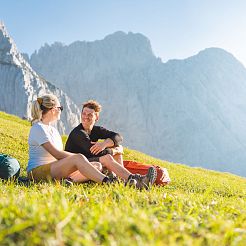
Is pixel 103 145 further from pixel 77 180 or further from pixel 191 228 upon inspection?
pixel 191 228

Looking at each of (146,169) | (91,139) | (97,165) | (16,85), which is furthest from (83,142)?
(16,85)

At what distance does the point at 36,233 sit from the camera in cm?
293

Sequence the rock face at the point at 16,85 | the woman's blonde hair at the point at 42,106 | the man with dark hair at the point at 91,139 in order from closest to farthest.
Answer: the woman's blonde hair at the point at 42,106, the man with dark hair at the point at 91,139, the rock face at the point at 16,85

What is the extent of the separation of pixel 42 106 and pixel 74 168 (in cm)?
239

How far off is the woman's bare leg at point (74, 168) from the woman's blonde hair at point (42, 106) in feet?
5.61

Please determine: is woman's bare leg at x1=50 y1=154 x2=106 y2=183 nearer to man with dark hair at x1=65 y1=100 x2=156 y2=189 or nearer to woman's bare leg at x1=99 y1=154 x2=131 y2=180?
woman's bare leg at x1=99 y1=154 x2=131 y2=180

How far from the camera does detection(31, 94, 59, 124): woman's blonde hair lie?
1063 centimetres

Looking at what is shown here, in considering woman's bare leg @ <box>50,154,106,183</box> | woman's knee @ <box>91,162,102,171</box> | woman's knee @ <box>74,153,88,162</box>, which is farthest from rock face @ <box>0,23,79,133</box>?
woman's knee @ <box>74,153,88,162</box>

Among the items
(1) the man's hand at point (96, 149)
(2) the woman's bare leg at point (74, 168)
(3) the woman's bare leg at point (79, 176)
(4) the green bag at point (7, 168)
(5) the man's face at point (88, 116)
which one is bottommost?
(4) the green bag at point (7, 168)

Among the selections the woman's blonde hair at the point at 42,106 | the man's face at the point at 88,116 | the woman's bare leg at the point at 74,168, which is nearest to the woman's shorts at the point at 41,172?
the woman's bare leg at the point at 74,168

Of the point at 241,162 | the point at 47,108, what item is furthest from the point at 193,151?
the point at 47,108

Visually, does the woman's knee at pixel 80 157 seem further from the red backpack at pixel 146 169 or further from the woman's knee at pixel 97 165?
the red backpack at pixel 146 169

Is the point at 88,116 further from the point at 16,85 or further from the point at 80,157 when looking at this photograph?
the point at 16,85

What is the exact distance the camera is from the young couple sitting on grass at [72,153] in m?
9.40
